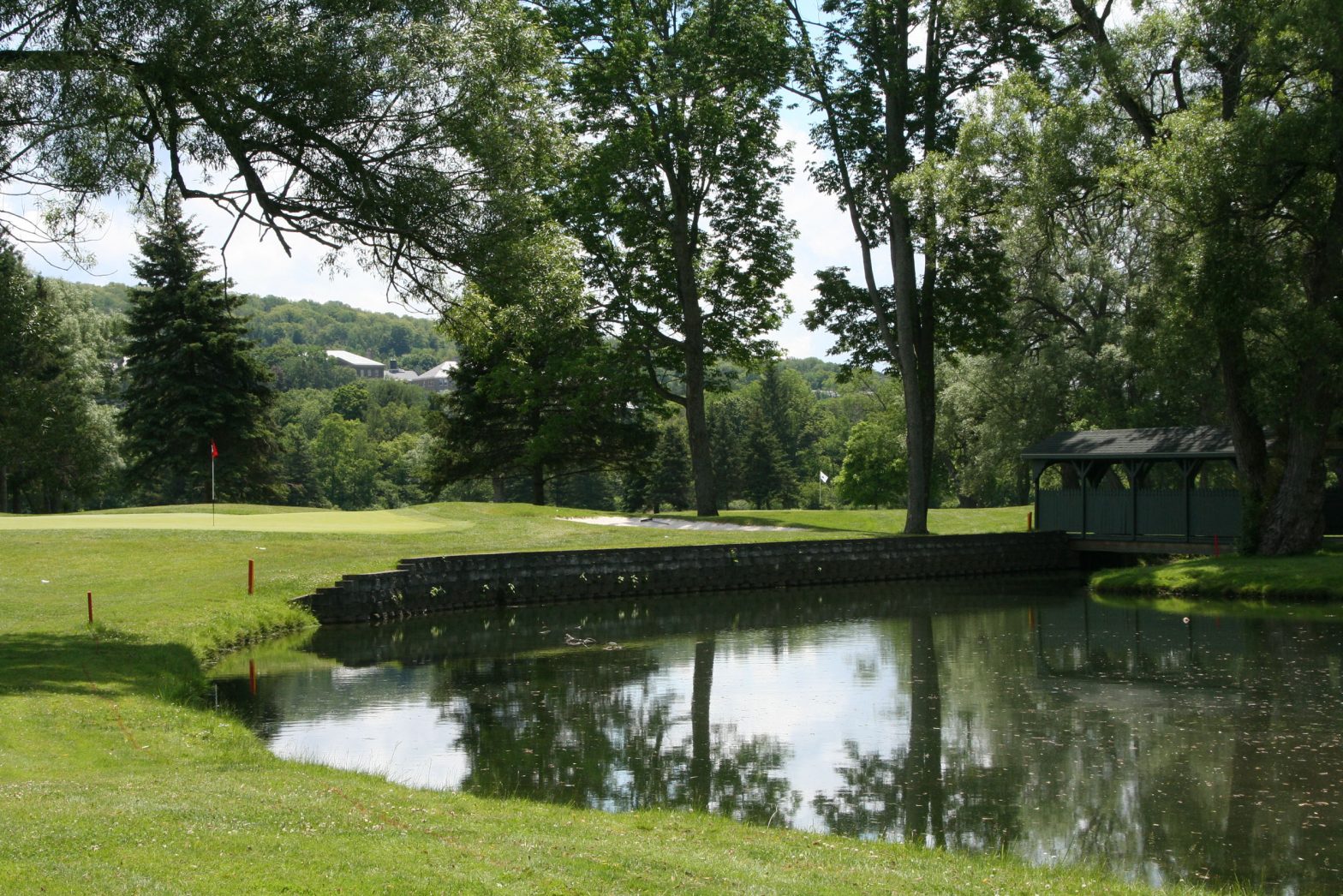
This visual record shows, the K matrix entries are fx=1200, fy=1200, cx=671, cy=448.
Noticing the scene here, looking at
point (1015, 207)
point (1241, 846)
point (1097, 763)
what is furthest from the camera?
point (1015, 207)

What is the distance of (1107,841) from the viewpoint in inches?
375

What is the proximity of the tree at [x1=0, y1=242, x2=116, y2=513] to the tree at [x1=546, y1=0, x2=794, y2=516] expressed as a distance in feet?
58.5

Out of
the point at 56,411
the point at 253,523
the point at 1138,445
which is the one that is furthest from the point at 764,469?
the point at 253,523

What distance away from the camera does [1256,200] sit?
78.6 ft

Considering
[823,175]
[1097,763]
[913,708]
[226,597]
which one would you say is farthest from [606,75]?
[1097,763]

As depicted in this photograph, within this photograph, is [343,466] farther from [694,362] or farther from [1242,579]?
[1242,579]

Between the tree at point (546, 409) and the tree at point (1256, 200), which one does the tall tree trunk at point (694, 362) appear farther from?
the tree at point (1256, 200)

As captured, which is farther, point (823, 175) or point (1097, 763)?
point (823, 175)

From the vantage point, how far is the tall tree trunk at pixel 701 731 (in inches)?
442

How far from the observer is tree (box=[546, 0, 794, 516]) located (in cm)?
3619

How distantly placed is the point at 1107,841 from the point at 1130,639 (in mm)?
12031

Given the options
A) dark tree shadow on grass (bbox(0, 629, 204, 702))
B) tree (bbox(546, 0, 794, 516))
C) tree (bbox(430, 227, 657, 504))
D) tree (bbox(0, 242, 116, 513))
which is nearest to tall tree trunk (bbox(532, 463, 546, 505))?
tree (bbox(430, 227, 657, 504))

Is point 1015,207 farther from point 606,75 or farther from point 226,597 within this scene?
point 226,597

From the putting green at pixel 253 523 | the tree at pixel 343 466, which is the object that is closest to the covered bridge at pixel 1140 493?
the putting green at pixel 253 523
